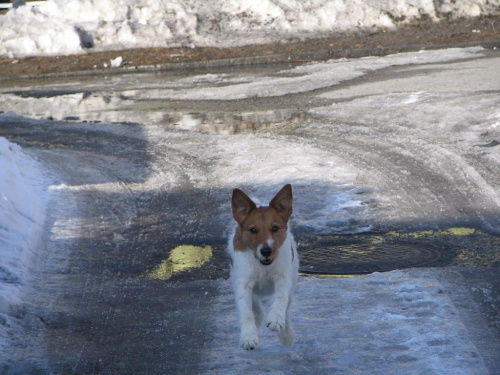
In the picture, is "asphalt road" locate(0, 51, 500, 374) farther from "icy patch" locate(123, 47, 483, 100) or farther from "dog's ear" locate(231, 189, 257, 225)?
"dog's ear" locate(231, 189, 257, 225)

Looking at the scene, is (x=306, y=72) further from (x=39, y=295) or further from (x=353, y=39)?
(x=39, y=295)

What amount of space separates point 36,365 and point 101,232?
3345 mm

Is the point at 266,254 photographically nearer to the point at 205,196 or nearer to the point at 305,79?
the point at 205,196

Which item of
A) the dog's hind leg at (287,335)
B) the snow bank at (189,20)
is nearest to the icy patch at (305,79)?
the snow bank at (189,20)

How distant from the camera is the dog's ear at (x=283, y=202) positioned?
6461 mm

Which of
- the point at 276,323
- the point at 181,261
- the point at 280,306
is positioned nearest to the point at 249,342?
the point at 276,323

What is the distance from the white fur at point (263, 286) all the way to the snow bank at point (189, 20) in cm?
1923

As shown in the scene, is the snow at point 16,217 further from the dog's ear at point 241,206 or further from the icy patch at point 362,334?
the dog's ear at point 241,206

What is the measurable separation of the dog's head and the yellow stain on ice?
211 centimetres

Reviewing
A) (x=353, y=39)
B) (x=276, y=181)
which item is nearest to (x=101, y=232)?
(x=276, y=181)

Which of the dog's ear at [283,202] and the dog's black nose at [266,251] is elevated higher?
the dog's ear at [283,202]

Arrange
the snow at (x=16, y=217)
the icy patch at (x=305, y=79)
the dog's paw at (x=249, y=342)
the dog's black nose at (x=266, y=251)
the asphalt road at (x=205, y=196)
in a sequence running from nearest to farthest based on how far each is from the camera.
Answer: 1. the dog's paw at (x=249, y=342)
2. the dog's black nose at (x=266, y=251)
3. the asphalt road at (x=205, y=196)
4. the snow at (x=16, y=217)
5. the icy patch at (x=305, y=79)

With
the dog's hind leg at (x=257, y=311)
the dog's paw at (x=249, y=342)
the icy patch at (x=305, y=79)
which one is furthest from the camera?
the icy patch at (x=305, y=79)

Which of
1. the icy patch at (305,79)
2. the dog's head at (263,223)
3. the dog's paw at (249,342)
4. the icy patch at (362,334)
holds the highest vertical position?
the dog's head at (263,223)
